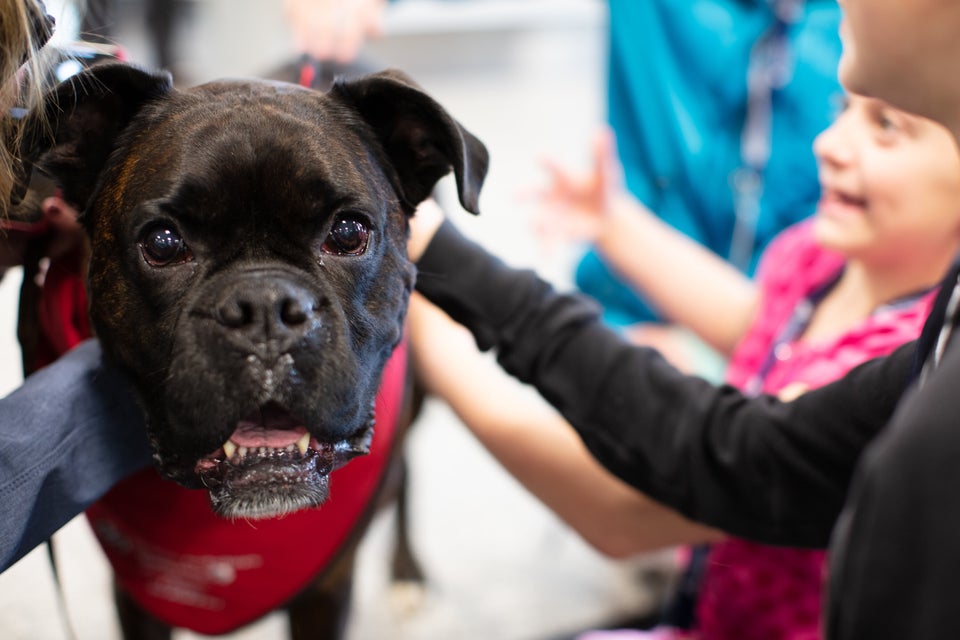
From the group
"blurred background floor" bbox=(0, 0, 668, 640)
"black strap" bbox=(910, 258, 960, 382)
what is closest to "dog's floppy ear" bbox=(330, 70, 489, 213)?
"blurred background floor" bbox=(0, 0, 668, 640)

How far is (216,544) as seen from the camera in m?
0.96

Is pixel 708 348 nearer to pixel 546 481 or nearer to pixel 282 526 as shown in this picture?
pixel 546 481

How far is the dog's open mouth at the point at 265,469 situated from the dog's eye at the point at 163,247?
158mm

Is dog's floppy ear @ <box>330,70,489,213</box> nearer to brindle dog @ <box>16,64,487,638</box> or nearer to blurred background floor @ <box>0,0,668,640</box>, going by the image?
brindle dog @ <box>16,64,487,638</box>

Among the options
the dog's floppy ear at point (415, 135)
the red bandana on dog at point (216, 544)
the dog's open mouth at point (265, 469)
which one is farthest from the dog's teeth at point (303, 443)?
the dog's floppy ear at point (415, 135)

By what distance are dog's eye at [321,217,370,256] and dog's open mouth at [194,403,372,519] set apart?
0.16 meters

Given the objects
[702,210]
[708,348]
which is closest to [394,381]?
[708,348]

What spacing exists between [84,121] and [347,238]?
27 centimetres

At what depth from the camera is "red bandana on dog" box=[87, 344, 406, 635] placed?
0.94m

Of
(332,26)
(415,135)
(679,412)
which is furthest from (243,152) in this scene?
(332,26)

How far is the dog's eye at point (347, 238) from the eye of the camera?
2.71 ft

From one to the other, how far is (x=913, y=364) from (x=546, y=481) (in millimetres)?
518

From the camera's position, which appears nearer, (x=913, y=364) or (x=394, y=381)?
(x=913, y=364)

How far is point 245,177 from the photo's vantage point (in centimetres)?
77
